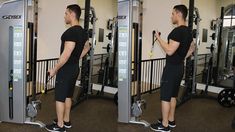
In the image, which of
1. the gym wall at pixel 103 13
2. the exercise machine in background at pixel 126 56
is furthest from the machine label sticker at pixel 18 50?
the exercise machine in background at pixel 126 56

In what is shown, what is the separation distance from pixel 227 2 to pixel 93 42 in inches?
131

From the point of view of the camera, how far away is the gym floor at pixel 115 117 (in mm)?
2992

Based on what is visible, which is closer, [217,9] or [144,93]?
[144,93]

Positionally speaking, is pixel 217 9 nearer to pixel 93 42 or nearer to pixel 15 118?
pixel 93 42

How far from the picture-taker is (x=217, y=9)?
5355 millimetres

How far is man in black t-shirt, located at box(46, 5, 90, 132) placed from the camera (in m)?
2.54

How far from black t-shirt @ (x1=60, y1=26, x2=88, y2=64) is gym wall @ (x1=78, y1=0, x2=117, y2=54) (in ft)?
1.86

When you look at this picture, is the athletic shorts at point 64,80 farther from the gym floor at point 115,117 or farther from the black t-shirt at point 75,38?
the gym floor at point 115,117

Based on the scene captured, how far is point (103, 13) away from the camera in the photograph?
325 centimetres

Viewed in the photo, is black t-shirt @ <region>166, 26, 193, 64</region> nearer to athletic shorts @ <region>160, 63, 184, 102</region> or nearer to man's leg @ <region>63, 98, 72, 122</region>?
athletic shorts @ <region>160, 63, 184, 102</region>

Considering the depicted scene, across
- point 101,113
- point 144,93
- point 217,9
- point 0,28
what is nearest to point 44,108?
point 101,113

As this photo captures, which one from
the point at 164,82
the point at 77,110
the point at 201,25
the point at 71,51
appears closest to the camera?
the point at 71,51

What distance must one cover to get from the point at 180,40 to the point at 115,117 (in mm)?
1123

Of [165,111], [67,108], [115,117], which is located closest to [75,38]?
[67,108]
